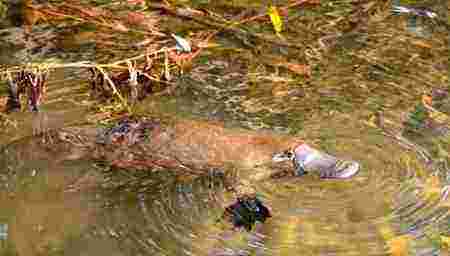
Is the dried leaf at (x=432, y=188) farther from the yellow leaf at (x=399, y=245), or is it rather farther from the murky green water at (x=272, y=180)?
the yellow leaf at (x=399, y=245)

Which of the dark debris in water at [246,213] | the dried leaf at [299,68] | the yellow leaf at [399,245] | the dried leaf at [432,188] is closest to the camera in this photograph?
the yellow leaf at [399,245]

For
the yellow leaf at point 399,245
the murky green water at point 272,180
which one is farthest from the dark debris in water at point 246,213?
the yellow leaf at point 399,245

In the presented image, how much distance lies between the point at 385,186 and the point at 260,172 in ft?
1.50

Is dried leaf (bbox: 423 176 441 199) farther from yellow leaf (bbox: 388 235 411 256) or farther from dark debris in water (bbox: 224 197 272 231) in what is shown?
dark debris in water (bbox: 224 197 272 231)

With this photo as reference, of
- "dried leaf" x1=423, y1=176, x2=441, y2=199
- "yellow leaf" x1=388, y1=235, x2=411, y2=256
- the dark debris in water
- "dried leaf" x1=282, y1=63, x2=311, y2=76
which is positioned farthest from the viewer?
"dried leaf" x1=282, y1=63, x2=311, y2=76

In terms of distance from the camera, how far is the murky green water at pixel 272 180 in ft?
9.20

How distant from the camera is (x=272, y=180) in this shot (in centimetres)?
312

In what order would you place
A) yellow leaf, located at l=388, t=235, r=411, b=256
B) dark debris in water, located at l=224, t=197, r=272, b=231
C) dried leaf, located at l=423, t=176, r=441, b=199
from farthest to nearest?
dried leaf, located at l=423, t=176, r=441, b=199, dark debris in water, located at l=224, t=197, r=272, b=231, yellow leaf, located at l=388, t=235, r=411, b=256

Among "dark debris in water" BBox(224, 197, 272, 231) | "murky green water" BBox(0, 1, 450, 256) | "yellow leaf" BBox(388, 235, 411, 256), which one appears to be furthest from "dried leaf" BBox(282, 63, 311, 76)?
"yellow leaf" BBox(388, 235, 411, 256)

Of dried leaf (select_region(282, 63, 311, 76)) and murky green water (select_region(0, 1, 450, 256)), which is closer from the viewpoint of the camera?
murky green water (select_region(0, 1, 450, 256))

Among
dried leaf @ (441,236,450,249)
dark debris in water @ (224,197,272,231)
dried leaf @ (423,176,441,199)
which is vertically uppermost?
dried leaf @ (423,176,441,199)

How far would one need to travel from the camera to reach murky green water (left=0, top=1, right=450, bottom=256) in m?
2.80

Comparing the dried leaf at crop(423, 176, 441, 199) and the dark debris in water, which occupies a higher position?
the dried leaf at crop(423, 176, 441, 199)

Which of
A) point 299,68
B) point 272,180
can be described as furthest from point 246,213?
point 299,68
